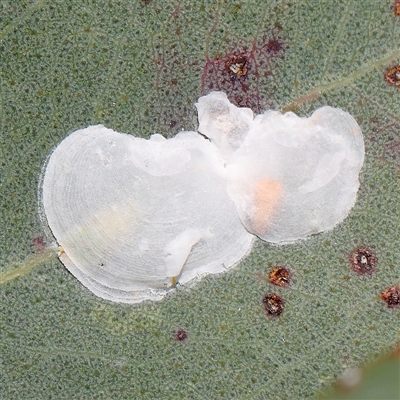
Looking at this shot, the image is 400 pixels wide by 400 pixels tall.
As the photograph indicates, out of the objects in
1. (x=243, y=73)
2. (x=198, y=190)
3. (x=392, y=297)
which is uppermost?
(x=243, y=73)

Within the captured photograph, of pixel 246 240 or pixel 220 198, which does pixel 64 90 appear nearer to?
pixel 220 198

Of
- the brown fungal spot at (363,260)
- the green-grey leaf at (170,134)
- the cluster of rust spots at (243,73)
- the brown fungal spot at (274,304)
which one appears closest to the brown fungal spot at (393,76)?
the green-grey leaf at (170,134)

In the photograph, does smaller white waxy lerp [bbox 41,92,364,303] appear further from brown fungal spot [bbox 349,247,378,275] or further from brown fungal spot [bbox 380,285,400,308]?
brown fungal spot [bbox 380,285,400,308]

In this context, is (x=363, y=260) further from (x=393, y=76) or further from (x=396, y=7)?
(x=396, y=7)

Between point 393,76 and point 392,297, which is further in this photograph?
point 392,297

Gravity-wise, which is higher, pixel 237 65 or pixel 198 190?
pixel 237 65

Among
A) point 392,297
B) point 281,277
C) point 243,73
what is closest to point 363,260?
point 392,297
